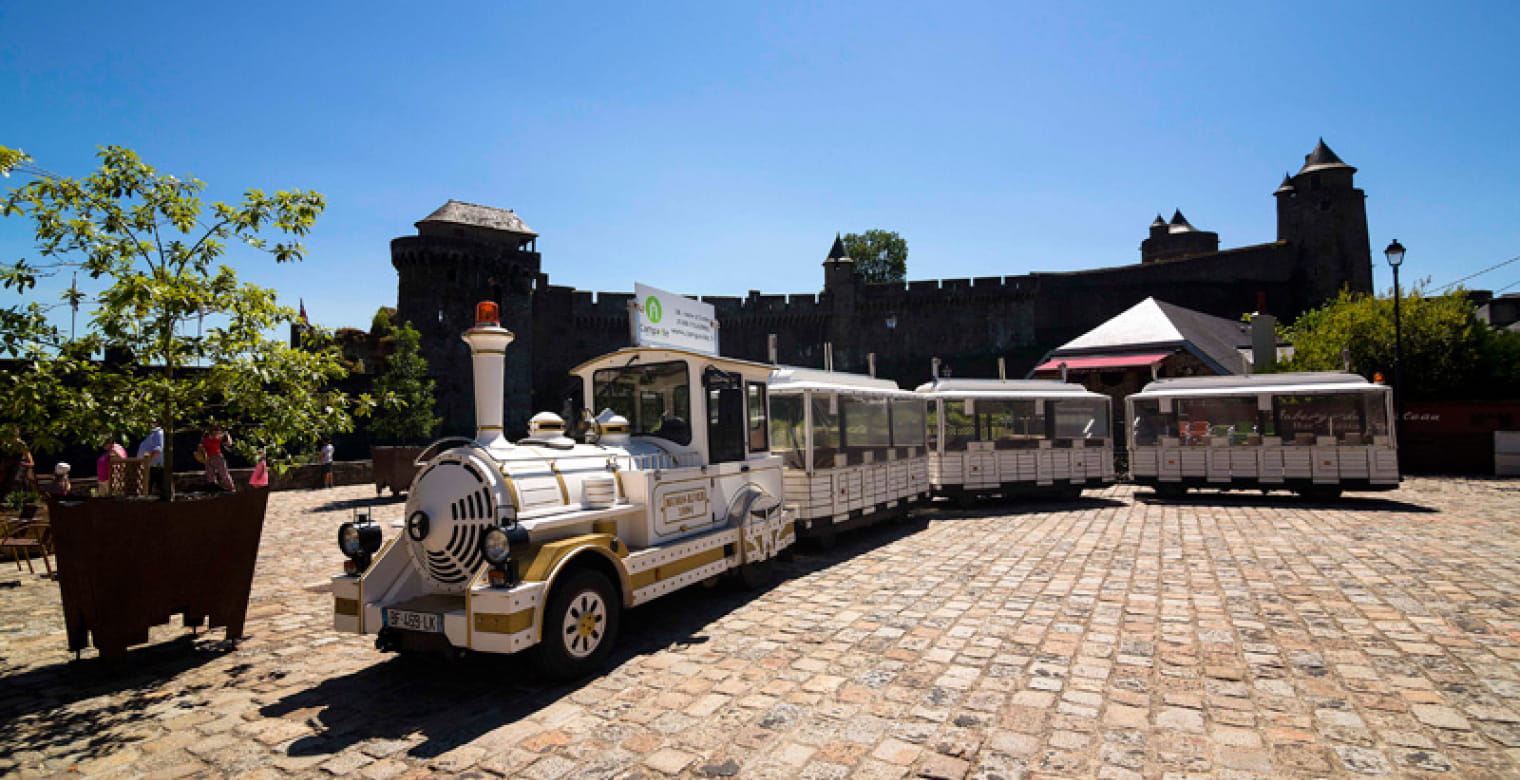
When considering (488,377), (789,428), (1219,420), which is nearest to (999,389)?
(1219,420)

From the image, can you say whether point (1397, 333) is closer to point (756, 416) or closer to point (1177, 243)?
point (756, 416)

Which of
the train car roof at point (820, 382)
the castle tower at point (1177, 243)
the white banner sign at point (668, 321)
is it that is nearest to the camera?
the white banner sign at point (668, 321)

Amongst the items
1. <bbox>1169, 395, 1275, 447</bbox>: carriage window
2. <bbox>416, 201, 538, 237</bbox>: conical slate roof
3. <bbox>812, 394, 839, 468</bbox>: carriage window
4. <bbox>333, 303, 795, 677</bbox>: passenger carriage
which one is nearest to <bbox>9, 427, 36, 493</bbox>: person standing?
<bbox>333, 303, 795, 677</bbox>: passenger carriage

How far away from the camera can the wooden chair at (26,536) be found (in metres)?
8.06

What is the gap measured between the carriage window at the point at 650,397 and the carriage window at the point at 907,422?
225 inches

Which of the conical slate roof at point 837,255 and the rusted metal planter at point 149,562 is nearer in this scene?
the rusted metal planter at point 149,562

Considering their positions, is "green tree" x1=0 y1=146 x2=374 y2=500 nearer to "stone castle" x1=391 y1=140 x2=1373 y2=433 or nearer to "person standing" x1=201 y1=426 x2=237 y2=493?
"person standing" x1=201 y1=426 x2=237 y2=493

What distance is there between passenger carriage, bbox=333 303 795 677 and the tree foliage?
2019 centimetres

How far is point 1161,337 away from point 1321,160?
31501 mm

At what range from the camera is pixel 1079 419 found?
1509 cm

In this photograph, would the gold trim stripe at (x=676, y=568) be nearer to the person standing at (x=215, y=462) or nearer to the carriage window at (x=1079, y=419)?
the person standing at (x=215, y=462)

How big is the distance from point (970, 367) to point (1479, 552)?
37.4m

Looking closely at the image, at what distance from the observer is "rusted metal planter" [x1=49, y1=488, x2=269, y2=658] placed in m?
4.99

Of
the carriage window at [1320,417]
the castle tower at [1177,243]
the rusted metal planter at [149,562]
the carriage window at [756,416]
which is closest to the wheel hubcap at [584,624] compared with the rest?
the rusted metal planter at [149,562]
